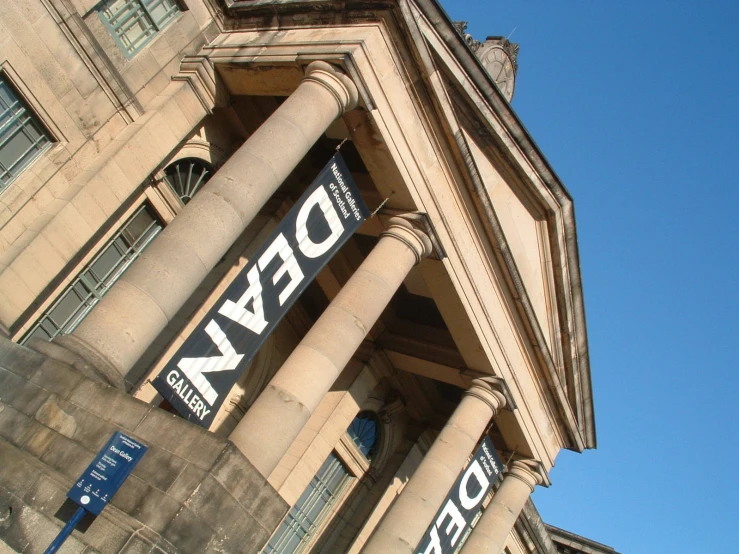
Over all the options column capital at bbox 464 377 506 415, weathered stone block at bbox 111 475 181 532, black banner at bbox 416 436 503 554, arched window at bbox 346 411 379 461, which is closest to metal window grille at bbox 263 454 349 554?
arched window at bbox 346 411 379 461

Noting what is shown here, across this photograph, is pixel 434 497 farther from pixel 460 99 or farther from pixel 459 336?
pixel 460 99

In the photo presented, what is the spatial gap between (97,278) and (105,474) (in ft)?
21.3

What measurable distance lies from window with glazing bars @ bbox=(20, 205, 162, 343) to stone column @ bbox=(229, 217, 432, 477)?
398 cm

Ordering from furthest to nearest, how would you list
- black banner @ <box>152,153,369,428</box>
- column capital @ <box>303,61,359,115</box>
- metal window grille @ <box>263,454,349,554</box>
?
metal window grille @ <box>263,454,349,554</box>
column capital @ <box>303,61,359,115</box>
black banner @ <box>152,153,369,428</box>

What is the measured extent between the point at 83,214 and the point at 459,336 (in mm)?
8098

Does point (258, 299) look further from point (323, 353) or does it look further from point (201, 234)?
point (323, 353)

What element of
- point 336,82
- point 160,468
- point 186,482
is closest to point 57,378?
point 160,468

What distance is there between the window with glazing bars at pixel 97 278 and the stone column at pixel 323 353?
398 cm

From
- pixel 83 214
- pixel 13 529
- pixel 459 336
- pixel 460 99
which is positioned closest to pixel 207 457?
pixel 13 529

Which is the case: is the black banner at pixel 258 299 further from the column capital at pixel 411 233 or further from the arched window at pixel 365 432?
the arched window at pixel 365 432

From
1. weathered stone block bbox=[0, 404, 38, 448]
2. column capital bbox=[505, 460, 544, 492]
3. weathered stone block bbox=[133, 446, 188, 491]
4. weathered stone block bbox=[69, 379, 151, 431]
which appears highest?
column capital bbox=[505, 460, 544, 492]

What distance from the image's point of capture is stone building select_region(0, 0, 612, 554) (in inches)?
319

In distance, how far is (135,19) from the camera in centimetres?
1335

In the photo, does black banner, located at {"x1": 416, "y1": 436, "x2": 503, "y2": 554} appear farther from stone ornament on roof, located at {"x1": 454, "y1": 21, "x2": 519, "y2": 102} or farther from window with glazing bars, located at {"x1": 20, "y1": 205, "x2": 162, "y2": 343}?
stone ornament on roof, located at {"x1": 454, "y1": 21, "x2": 519, "y2": 102}
